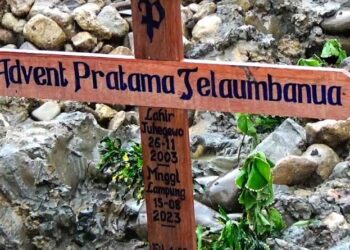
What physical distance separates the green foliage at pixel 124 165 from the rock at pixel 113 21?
5.45ft

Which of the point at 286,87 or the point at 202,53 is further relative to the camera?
the point at 202,53

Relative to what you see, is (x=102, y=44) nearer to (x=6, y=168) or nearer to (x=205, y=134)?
(x=205, y=134)

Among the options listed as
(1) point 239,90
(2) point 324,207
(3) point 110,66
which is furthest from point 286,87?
(2) point 324,207

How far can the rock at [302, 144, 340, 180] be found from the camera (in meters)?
4.02

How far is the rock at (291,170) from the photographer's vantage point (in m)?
3.92

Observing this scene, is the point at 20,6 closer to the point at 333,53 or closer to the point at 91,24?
the point at 91,24

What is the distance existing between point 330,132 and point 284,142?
23 centimetres

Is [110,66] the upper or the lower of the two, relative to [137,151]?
upper

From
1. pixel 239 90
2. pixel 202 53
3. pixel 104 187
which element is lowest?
pixel 104 187

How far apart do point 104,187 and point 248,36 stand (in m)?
1.69

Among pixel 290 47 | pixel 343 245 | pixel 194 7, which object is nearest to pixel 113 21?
pixel 194 7

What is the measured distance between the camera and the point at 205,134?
462 centimetres

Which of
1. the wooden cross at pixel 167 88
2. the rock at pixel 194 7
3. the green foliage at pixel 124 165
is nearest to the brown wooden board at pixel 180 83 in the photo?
the wooden cross at pixel 167 88

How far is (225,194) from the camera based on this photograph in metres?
3.81
